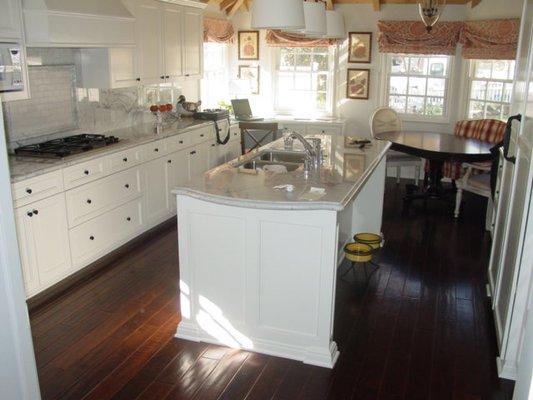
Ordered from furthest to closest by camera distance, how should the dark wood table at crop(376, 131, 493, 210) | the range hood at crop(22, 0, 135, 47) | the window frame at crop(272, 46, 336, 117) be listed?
the window frame at crop(272, 46, 336, 117) → the dark wood table at crop(376, 131, 493, 210) → the range hood at crop(22, 0, 135, 47)

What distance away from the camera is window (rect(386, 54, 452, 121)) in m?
6.82

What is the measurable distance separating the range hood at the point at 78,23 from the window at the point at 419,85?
3.70 metres

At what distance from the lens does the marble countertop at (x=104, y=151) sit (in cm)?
344

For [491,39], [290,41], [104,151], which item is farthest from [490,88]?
[104,151]

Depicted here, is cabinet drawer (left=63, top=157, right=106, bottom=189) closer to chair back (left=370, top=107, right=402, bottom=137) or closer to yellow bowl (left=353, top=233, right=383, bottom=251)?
yellow bowl (left=353, top=233, right=383, bottom=251)

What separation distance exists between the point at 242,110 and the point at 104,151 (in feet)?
10.6

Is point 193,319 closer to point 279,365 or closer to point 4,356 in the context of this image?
point 279,365

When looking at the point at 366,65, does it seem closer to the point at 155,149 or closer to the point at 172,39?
the point at 172,39

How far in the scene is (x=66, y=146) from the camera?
13.2ft

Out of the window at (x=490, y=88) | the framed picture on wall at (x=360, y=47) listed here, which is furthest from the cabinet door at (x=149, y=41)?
the window at (x=490, y=88)

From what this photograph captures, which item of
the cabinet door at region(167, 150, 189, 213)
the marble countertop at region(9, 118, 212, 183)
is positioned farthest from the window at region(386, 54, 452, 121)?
the cabinet door at region(167, 150, 189, 213)

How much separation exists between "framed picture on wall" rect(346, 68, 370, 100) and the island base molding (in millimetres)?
4732

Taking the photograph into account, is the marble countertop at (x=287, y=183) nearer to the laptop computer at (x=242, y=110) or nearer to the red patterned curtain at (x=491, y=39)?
the red patterned curtain at (x=491, y=39)

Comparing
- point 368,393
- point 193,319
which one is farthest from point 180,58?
point 368,393
